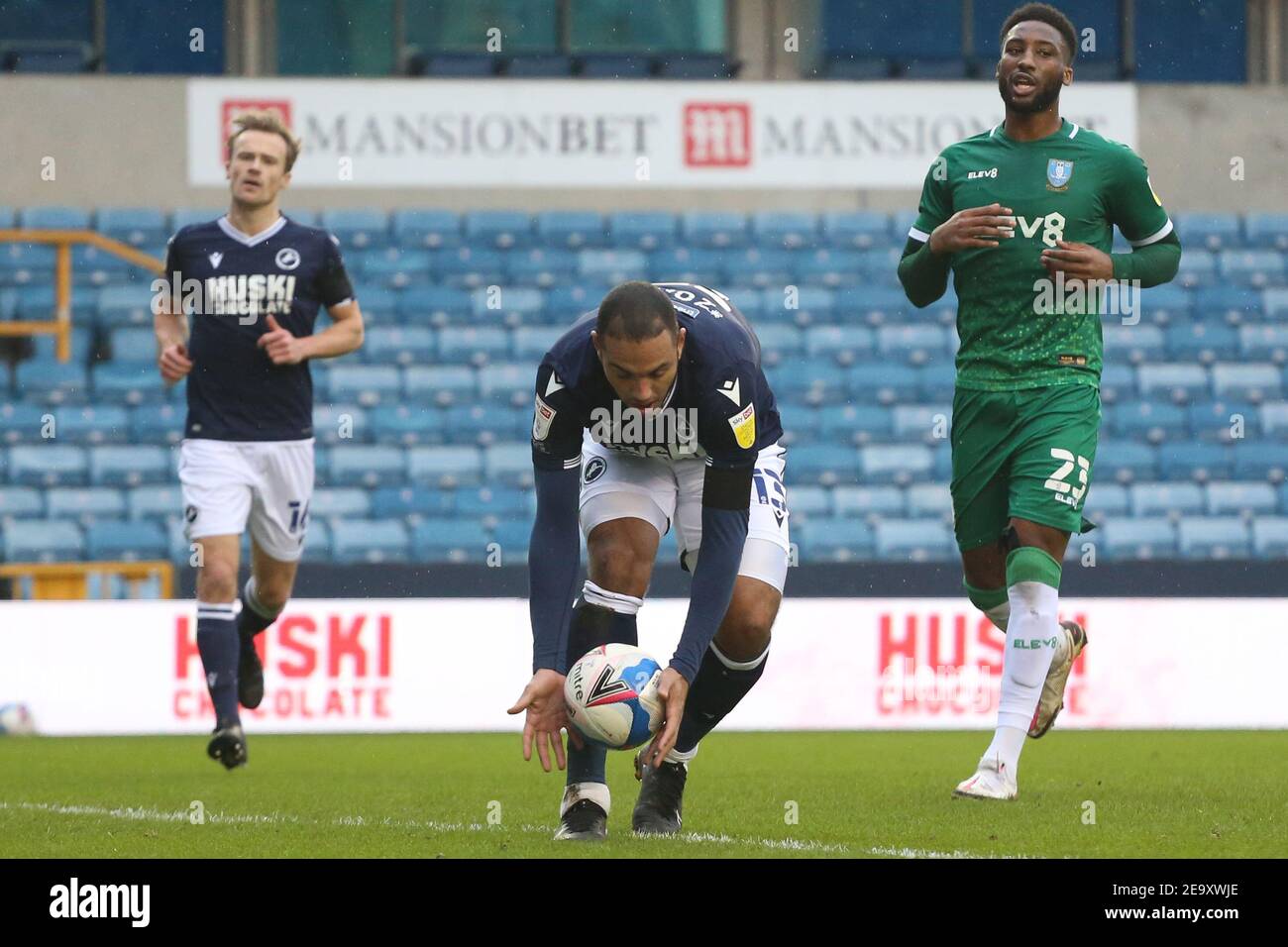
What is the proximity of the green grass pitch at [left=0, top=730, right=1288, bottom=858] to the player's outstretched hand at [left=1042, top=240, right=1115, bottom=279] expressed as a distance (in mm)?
1581

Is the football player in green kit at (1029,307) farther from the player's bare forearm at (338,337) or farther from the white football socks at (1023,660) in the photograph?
the player's bare forearm at (338,337)

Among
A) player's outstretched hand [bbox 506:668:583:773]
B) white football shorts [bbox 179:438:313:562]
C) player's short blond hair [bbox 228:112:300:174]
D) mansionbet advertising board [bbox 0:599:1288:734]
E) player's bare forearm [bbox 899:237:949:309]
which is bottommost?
mansionbet advertising board [bbox 0:599:1288:734]

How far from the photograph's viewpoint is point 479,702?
1119 cm

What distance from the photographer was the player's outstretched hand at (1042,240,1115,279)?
601cm

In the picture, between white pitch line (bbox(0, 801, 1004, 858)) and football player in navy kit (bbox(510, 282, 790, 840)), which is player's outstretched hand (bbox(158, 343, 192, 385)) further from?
football player in navy kit (bbox(510, 282, 790, 840))

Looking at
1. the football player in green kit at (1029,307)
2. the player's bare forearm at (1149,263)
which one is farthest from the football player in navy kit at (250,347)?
Result: the player's bare forearm at (1149,263)

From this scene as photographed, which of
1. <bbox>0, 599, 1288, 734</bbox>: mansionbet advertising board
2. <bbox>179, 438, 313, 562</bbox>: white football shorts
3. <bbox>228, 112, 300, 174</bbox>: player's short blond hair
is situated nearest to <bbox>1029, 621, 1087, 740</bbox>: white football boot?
<bbox>179, 438, 313, 562</bbox>: white football shorts

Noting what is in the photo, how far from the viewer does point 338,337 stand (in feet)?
25.7

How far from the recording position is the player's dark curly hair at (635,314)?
14.9 ft

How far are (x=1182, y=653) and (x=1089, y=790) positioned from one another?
499 cm

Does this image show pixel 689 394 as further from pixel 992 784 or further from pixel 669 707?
pixel 992 784

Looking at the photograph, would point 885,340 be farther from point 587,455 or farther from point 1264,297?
point 587,455
